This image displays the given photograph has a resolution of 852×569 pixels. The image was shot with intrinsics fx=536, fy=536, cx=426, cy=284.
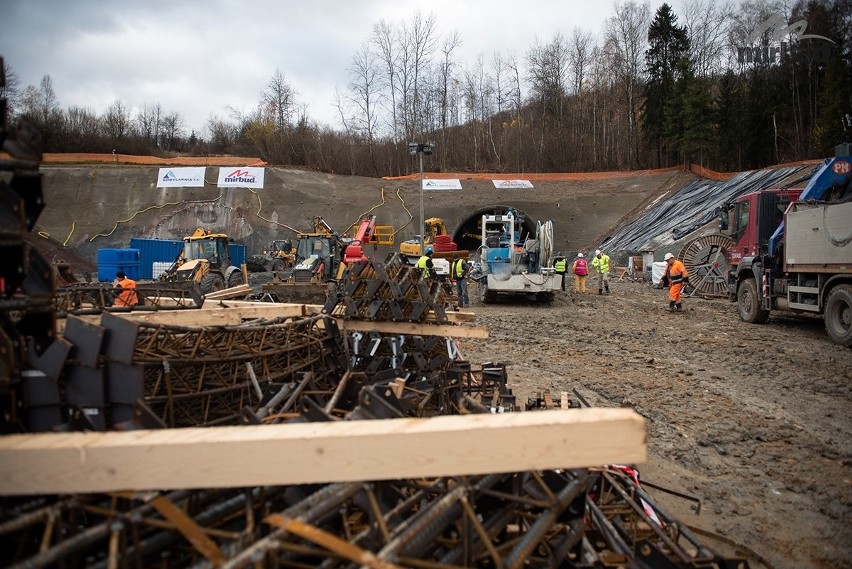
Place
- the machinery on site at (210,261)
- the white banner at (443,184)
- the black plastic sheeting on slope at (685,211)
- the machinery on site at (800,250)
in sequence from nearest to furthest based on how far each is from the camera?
the machinery on site at (800,250) → the machinery on site at (210,261) → the black plastic sheeting on slope at (685,211) → the white banner at (443,184)

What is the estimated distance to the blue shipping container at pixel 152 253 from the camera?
23953 mm

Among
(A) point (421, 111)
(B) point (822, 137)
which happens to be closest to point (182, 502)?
(B) point (822, 137)

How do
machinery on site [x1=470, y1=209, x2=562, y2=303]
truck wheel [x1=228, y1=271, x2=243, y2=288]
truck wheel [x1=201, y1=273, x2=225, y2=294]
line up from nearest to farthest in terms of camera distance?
machinery on site [x1=470, y1=209, x2=562, y2=303], truck wheel [x1=201, y1=273, x2=225, y2=294], truck wheel [x1=228, y1=271, x2=243, y2=288]

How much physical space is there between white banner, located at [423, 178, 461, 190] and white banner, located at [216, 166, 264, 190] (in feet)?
37.1

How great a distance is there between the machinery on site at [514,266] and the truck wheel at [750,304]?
15.6ft

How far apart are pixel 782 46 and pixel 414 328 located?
154 feet

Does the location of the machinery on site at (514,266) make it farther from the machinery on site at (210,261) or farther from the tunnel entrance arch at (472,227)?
the tunnel entrance arch at (472,227)

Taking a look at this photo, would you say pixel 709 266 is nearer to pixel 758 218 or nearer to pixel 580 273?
pixel 580 273

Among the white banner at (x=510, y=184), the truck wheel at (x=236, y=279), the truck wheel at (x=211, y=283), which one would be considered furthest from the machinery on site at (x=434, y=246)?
the white banner at (x=510, y=184)

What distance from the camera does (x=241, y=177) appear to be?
35.4 m

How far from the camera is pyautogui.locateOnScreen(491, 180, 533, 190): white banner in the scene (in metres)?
37.3

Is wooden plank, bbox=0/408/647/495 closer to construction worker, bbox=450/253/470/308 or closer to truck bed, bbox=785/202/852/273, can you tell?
truck bed, bbox=785/202/852/273

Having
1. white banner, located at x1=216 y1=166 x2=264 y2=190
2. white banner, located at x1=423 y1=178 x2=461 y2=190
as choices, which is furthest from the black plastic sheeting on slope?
white banner, located at x1=216 y1=166 x2=264 y2=190

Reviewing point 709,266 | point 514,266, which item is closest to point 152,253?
point 514,266
